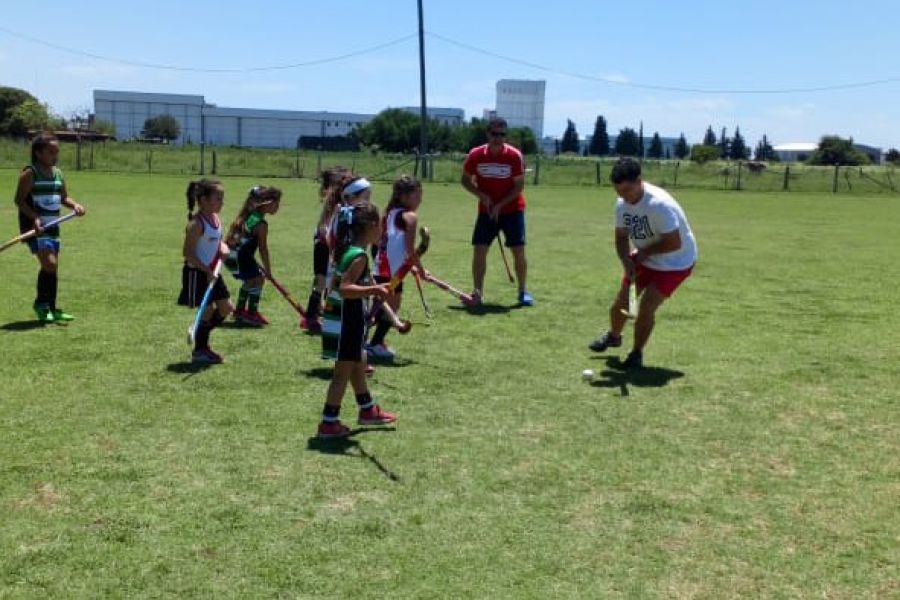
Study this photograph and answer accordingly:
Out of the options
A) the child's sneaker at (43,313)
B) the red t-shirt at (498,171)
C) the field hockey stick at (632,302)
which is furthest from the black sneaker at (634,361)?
the child's sneaker at (43,313)

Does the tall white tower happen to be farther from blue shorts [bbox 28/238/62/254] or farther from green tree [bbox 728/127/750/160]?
blue shorts [bbox 28/238/62/254]

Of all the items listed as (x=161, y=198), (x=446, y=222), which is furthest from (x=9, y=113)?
(x=446, y=222)

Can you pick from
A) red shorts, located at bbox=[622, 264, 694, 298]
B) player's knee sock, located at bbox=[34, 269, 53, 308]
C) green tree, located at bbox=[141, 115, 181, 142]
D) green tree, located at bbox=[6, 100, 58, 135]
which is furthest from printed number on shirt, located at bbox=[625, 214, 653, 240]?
green tree, located at bbox=[141, 115, 181, 142]

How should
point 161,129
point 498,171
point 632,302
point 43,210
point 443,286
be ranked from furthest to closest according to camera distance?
point 161,129 → point 498,171 → point 43,210 → point 632,302 → point 443,286

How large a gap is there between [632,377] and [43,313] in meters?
5.82

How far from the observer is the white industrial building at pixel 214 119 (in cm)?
13712

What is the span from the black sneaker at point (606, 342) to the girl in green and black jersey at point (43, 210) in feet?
17.5

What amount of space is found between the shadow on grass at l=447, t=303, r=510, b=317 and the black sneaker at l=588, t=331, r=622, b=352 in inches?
81.2

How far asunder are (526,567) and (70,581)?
198cm

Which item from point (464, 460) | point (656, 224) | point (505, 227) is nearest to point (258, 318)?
point (505, 227)

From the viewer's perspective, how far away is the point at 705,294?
38.3 ft

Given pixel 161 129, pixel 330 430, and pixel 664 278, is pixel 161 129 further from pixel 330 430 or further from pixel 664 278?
pixel 330 430

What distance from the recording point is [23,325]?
8547mm

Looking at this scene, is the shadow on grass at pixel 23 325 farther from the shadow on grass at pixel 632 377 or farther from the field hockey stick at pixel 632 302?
the field hockey stick at pixel 632 302
